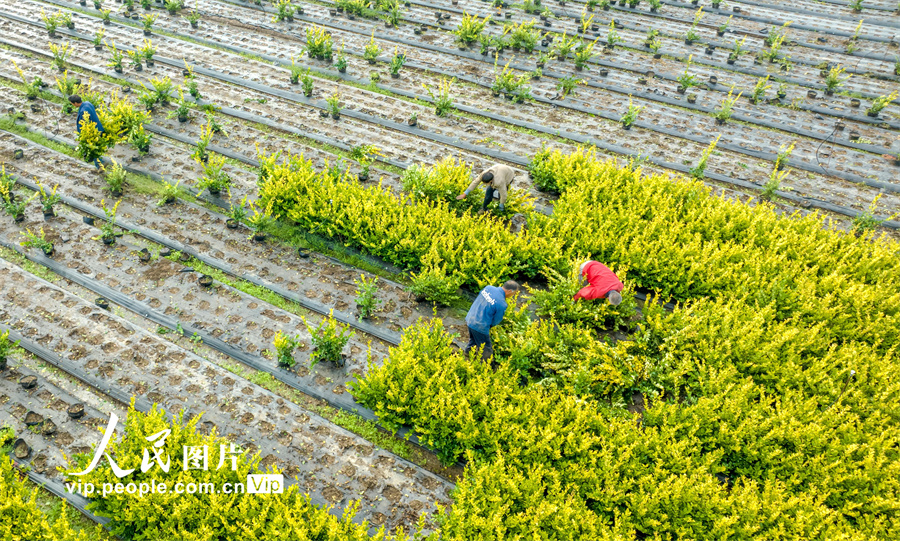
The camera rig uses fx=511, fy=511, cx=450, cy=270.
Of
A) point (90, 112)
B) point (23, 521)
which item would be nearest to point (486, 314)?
point (23, 521)

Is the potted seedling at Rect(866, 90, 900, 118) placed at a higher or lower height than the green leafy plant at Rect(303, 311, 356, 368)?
higher

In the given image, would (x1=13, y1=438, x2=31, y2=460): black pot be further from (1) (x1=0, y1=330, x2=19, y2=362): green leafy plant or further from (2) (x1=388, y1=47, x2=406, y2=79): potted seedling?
(2) (x1=388, y1=47, x2=406, y2=79): potted seedling

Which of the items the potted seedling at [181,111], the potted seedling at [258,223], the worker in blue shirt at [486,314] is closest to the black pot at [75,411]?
the potted seedling at [258,223]

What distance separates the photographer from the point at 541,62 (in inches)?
487

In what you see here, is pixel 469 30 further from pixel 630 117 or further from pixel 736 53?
pixel 736 53

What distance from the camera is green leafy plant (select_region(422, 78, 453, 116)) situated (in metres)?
10.6

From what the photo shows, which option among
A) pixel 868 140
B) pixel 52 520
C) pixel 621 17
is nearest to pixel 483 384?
pixel 52 520

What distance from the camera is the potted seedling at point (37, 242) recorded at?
7.50m

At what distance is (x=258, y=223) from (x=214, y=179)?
1.37 metres

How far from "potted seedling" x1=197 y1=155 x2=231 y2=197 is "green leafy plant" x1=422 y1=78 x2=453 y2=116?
443 cm

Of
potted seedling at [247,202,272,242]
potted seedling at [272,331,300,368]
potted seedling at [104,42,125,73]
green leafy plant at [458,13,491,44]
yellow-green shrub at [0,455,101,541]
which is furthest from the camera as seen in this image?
green leafy plant at [458,13,491,44]

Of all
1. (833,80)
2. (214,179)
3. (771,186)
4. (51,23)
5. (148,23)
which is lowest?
(214,179)

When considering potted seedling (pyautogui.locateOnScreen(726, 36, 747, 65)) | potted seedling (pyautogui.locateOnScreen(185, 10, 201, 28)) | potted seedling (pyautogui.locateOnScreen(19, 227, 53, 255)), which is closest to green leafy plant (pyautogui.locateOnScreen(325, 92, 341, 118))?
potted seedling (pyautogui.locateOnScreen(185, 10, 201, 28))

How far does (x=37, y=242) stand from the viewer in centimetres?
754
